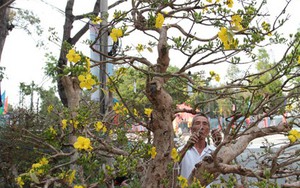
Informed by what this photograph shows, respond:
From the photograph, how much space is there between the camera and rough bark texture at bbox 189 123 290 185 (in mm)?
2098

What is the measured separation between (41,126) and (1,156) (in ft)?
2.44

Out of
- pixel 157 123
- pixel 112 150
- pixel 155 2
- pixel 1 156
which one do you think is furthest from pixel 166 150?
pixel 1 156

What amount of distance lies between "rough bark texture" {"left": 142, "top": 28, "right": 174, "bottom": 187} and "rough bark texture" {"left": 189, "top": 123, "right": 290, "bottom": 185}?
8.0 inches

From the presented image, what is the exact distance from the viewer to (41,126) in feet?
18.8

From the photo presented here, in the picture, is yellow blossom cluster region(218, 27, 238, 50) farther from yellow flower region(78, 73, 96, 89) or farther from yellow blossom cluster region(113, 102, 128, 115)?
yellow blossom cluster region(113, 102, 128, 115)

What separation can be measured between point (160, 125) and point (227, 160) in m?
0.48

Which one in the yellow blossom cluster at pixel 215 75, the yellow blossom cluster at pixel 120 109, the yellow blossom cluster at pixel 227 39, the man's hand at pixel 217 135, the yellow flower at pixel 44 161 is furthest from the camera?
the yellow blossom cluster at pixel 120 109

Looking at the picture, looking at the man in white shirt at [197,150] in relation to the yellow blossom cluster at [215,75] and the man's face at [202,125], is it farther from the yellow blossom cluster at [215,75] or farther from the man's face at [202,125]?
the yellow blossom cluster at [215,75]

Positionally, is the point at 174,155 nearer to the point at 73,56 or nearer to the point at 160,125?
the point at 160,125

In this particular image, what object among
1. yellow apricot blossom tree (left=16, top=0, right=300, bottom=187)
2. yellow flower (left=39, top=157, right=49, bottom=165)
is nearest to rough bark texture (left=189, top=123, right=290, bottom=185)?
yellow apricot blossom tree (left=16, top=0, right=300, bottom=187)

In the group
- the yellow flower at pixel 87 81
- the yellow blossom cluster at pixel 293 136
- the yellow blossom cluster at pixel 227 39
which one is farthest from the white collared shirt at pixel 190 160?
the yellow flower at pixel 87 81

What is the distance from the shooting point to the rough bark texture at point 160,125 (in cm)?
211

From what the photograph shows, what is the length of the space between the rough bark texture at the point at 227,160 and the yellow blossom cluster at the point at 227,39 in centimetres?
53

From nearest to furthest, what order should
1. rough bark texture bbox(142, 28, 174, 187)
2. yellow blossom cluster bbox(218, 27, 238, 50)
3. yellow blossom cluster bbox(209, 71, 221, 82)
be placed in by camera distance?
yellow blossom cluster bbox(218, 27, 238, 50)
rough bark texture bbox(142, 28, 174, 187)
yellow blossom cluster bbox(209, 71, 221, 82)
